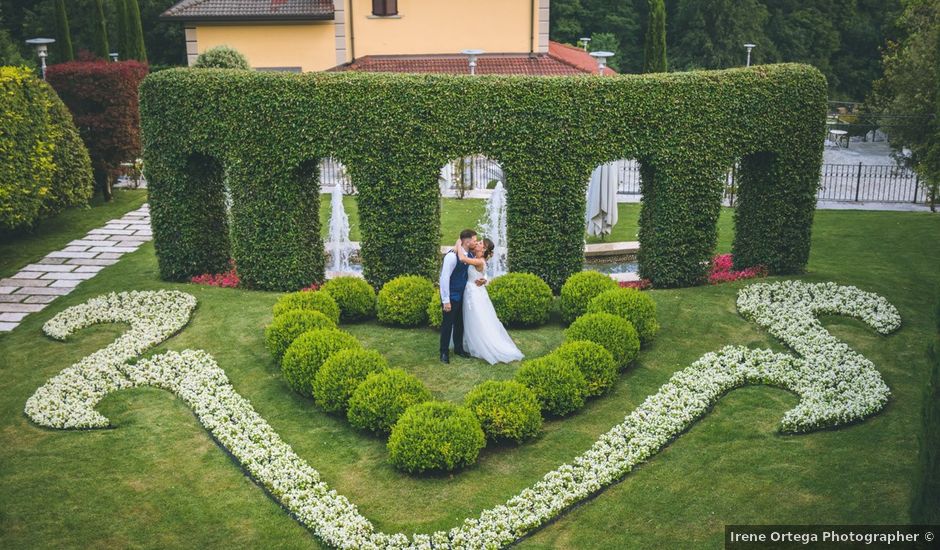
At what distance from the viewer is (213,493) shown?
403 inches

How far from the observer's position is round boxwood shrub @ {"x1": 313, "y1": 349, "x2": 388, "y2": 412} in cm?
1186

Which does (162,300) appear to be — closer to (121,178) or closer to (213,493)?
(213,493)

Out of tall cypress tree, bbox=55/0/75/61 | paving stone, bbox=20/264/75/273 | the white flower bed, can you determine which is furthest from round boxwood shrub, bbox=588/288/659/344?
tall cypress tree, bbox=55/0/75/61

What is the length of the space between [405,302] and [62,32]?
83.1ft

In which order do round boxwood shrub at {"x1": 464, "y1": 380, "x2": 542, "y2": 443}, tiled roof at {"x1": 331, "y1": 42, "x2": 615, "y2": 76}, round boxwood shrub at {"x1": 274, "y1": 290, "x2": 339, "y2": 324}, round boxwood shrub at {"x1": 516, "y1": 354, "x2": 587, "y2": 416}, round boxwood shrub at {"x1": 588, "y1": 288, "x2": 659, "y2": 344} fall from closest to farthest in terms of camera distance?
1. round boxwood shrub at {"x1": 464, "y1": 380, "x2": 542, "y2": 443}
2. round boxwood shrub at {"x1": 516, "y1": 354, "x2": 587, "y2": 416}
3. round boxwood shrub at {"x1": 588, "y1": 288, "x2": 659, "y2": 344}
4. round boxwood shrub at {"x1": 274, "y1": 290, "x2": 339, "y2": 324}
5. tiled roof at {"x1": 331, "y1": 42, "x2": 615, "y2": 76}

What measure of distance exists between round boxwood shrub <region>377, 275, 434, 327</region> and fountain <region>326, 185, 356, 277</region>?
5.11 metres

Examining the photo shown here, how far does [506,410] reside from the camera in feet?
35.9

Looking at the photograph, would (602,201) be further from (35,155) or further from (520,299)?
(35,155)

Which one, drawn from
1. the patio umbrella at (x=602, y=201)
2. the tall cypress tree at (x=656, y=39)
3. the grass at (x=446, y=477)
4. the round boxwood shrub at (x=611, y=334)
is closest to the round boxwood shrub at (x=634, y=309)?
the grass at (x=446, y=477)

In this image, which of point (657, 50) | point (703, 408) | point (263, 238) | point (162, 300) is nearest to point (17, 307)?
point (162, 300)

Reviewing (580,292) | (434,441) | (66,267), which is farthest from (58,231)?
(434,441)

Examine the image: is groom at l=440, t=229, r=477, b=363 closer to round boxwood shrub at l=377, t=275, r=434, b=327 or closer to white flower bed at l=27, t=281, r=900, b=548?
round boxwood shrub at l=377, t=275, r=434, b=327

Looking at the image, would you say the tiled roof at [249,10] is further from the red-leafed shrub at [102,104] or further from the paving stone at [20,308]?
the paving stone at [20,308]

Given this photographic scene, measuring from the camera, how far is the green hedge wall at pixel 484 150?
16.3 metres
